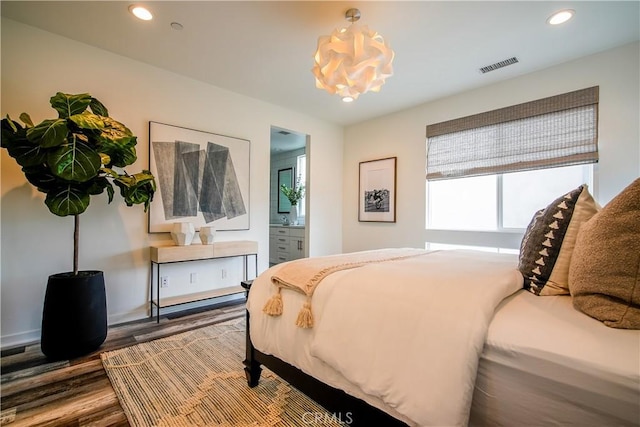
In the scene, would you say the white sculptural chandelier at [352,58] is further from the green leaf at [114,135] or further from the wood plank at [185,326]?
the wood plank at [185,326]

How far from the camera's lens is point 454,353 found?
89 centimetres

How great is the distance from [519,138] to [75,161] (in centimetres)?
409

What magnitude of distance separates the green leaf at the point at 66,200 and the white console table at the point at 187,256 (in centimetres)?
79

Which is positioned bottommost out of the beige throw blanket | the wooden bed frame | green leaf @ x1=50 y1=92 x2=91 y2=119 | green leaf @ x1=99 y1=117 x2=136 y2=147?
the wooden bed frame

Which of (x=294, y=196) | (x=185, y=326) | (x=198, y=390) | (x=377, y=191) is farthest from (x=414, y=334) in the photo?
(x=294, y=196)

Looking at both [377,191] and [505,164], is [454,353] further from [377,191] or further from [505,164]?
[377,191]

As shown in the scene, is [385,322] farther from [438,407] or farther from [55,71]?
[55,71]

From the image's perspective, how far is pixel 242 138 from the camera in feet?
11.9

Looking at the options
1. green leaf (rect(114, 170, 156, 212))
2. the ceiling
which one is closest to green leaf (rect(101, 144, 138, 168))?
green leaf (rect(114, 170, 156, 212))

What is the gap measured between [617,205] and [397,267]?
0.87m

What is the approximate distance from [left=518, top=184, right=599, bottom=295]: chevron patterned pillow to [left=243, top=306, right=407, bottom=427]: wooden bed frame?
843 millimetres

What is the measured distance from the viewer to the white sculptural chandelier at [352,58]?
1.80 metres

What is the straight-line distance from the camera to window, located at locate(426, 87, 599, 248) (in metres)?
2.76

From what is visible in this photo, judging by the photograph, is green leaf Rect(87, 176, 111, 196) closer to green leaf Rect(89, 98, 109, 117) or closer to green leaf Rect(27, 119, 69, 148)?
green leaf Rect(27, 119, 69, 148)
